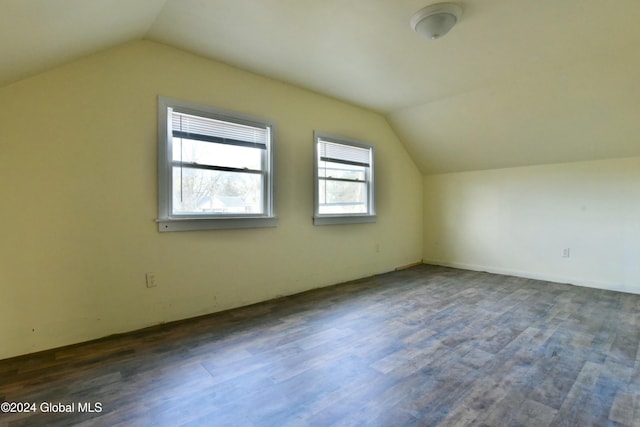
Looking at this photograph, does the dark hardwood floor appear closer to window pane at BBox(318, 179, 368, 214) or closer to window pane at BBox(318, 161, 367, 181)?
window pane at BBox(318, 179, 368, 214)

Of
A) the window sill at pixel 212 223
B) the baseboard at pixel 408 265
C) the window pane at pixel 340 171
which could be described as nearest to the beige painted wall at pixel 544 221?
the baseboard at pixel 408 265

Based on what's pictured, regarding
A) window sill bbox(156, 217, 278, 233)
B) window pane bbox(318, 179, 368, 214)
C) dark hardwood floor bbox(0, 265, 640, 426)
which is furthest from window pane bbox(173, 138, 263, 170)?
dark hardwood floor bbox(0, 265, 640, 426)

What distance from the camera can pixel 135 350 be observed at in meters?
2.19

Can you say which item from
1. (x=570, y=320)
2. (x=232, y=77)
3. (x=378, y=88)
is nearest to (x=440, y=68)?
(x=378, y=88)

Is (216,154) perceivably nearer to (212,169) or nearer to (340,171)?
(212,169)

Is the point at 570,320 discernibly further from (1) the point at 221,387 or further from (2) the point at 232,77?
(2) the point at 232,77

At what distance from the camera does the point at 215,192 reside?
3016 millimetres

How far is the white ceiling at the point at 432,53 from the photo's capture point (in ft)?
6.64

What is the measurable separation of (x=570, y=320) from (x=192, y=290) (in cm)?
359

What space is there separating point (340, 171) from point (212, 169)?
73.9 inches

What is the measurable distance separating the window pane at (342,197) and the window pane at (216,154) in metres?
1.02

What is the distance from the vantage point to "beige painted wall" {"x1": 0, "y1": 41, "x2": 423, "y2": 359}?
2.11 m

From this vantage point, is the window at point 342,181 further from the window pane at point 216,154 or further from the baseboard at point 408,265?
the baseboard at point 408,265

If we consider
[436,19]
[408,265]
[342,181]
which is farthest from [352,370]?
[408,265]
